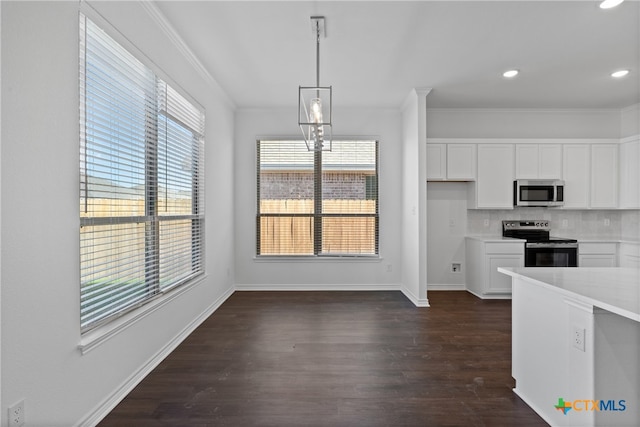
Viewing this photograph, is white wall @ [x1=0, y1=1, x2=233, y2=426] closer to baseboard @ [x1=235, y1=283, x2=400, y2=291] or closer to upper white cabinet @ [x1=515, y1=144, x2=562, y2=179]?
baseboard @ [x1=235, y1=283, x2=400, y2=291]

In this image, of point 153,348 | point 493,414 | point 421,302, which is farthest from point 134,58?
point 421,302

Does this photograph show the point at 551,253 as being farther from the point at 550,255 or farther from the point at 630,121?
the point at 630,121

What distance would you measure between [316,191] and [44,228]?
369cm

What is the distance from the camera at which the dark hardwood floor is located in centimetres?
192

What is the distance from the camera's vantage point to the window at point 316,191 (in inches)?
195

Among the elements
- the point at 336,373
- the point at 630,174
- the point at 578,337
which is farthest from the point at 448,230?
the point at 578,337

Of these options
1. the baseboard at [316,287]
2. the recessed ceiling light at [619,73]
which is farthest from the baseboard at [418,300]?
the recessed ceiling light at [619,73]

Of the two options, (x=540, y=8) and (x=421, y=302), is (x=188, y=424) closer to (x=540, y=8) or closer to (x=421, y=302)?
(x=421, y=302)

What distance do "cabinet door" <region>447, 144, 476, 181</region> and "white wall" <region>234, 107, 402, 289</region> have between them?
0.73m

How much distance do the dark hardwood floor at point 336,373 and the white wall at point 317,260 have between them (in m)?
1.08

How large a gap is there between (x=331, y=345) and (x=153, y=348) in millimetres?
1489

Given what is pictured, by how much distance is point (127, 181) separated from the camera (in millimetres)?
2205

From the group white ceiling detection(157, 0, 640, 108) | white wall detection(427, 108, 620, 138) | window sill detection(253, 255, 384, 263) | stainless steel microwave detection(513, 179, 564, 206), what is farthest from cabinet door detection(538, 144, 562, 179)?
window sill detection(253, 255, 384, 263)

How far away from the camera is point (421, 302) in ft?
13.5
